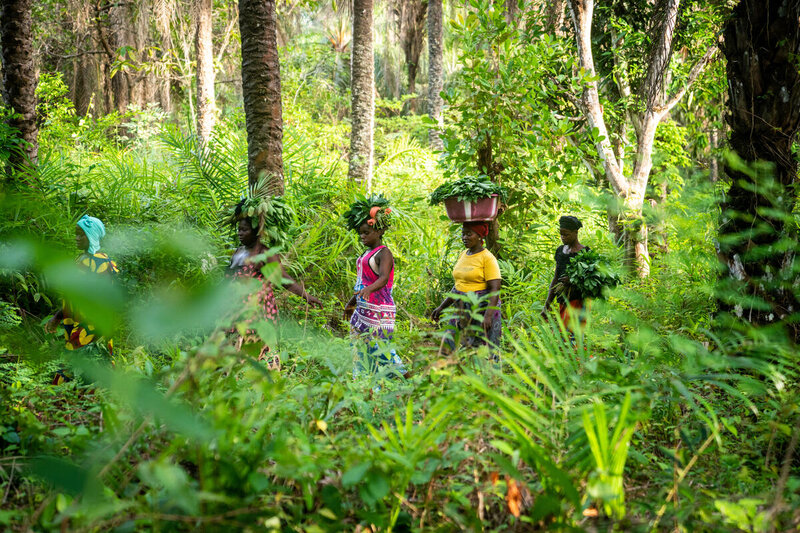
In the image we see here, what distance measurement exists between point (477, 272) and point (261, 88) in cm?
335

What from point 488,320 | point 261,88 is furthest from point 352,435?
point 261,88

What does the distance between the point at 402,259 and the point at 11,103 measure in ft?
16.0

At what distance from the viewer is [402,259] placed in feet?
24.9

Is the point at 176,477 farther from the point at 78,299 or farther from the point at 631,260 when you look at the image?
the point at 631,260

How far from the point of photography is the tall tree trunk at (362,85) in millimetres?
9758

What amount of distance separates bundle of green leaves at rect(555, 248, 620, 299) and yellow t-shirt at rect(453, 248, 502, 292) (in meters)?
0.64

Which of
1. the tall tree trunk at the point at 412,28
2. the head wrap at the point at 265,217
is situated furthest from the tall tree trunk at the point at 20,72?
the tall tree trunk at the point at 412,28

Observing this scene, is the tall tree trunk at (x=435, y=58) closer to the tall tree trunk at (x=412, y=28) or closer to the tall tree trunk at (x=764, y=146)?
the tall tree trunk at (x=412, y=28)

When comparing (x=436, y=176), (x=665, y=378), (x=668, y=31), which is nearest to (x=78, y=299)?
(x=665, y=378)

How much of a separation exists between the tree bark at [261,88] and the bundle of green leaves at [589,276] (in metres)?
3.29

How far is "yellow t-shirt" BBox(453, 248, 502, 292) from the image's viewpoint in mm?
4598

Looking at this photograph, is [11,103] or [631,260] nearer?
[11,103]

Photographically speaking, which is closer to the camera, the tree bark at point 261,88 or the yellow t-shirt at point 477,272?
the yellow t-shirt at point 477,272

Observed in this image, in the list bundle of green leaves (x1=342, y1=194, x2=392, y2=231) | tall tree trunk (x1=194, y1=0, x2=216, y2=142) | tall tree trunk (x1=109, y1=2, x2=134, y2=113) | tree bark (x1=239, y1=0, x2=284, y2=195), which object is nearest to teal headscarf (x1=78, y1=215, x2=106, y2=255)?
bundle of green leaves (x1=342, y1=194, x2=392, y2=231)
